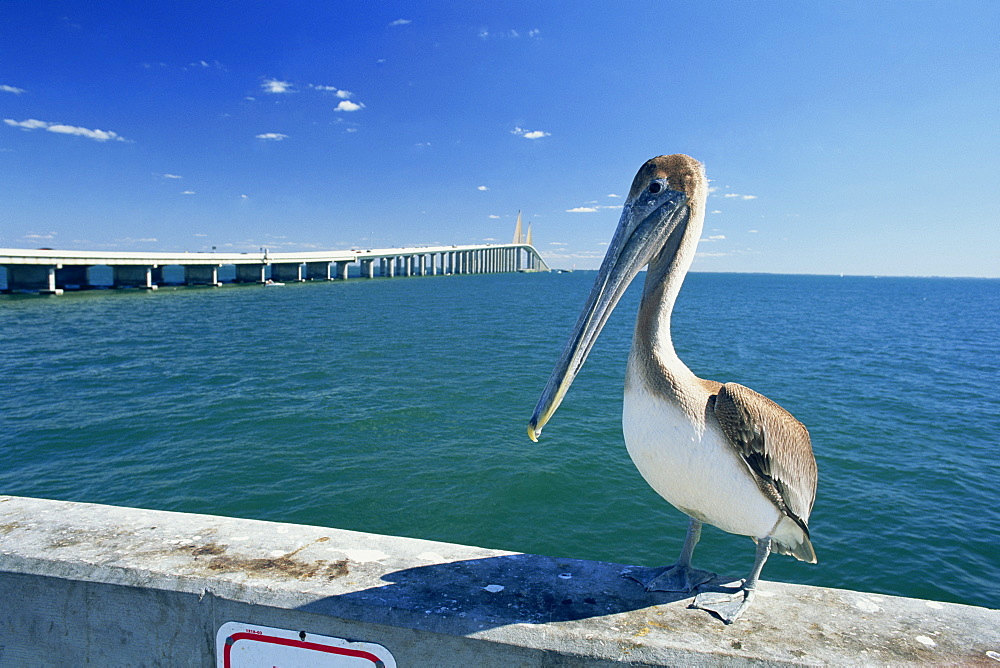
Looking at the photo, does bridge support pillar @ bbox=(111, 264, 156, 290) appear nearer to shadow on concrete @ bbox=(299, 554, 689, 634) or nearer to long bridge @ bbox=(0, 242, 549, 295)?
long bridge @ bbox=(0, 242, 549, 295)

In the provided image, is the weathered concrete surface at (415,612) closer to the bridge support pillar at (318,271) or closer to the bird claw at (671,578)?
the bird claw at (671,578)

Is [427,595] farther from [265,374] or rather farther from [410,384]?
[265,374]

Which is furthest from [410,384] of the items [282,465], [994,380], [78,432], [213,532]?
[994,380]

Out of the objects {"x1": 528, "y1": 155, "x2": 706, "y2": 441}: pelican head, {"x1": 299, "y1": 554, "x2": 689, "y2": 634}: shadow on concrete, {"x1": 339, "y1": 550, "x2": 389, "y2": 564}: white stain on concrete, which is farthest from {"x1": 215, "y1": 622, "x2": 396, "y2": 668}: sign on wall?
{"x1": 528, "y1": 155, "x2": 706, "y2": 441}: pelican head

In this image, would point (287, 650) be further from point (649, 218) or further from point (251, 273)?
point (251, 273)

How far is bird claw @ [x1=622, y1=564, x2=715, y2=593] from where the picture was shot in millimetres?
2219

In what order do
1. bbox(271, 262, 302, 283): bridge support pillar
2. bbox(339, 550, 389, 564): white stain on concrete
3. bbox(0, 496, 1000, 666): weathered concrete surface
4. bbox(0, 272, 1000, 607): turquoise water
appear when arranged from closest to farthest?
bbox(0, 496, 1000, 666): weathered concrete surface, bbox(339, 550, 389, 564): white stain on concrete, bbox(0, 272, 1000, 607): turquoise water, bbox(271, 262, 302, 283): bridge support pillar

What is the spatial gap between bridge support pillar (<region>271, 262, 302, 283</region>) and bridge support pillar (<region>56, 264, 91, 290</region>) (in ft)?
79.2

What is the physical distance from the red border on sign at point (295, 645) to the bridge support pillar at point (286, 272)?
2977 inches

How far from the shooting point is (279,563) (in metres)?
2.20

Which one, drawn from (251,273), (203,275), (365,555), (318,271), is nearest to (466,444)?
(365,555)

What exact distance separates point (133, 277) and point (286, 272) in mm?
22869

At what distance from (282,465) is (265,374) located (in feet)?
27.7

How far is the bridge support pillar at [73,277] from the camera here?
4738cm
